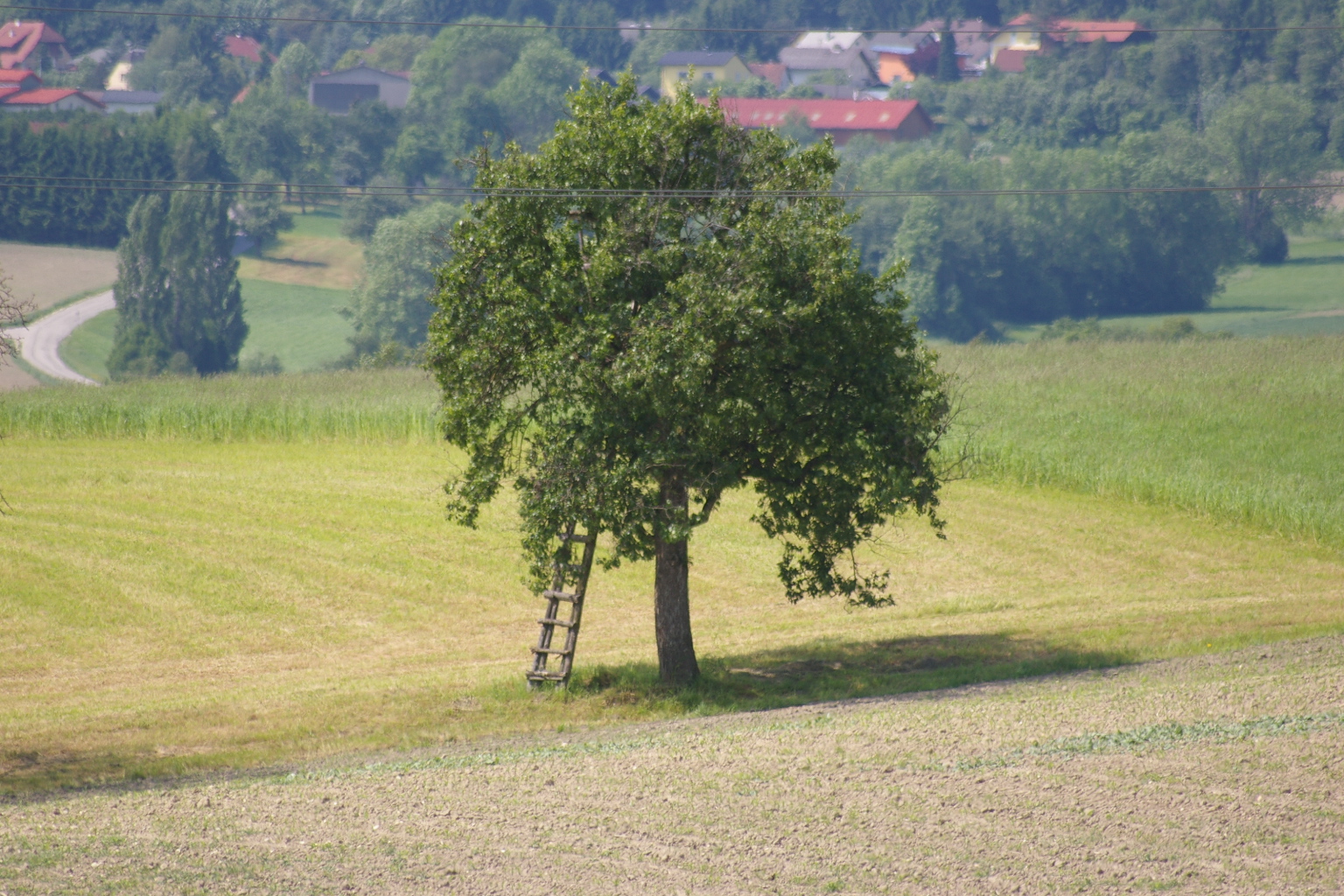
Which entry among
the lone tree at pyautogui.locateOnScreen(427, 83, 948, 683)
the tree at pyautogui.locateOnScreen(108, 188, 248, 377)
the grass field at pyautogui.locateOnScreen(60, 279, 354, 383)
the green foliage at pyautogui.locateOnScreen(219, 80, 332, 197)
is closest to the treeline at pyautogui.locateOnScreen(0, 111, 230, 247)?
the green foliage at pyautogui.locateOnScreen(219, 80, 332, 197)

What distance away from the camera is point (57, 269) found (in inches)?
4513

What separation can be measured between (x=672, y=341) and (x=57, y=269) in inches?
4443

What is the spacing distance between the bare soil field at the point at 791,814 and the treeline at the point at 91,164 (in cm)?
11558

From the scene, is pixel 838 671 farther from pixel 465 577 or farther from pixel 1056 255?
pixel 1056 255

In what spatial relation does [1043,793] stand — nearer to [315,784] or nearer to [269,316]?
[315,784]

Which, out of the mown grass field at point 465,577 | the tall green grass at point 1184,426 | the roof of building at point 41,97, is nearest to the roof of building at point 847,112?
the roof of building at point 41,97

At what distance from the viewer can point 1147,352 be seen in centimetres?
5028

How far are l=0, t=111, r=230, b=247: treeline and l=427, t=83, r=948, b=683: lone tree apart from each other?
111 m

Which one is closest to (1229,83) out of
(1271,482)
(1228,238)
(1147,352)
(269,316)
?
(1228,238)

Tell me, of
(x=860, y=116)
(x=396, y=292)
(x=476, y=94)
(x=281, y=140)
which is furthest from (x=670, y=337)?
(x=860, y=116)

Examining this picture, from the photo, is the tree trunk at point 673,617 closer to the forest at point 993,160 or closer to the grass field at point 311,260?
the forest at point 993,160

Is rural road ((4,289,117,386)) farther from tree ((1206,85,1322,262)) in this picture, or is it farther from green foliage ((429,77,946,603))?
tree ((1206,85,1322,262))

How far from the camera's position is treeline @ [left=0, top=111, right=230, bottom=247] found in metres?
118

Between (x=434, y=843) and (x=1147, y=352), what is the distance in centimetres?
4445
